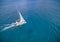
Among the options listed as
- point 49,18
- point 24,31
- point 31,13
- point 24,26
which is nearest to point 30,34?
point 24,31

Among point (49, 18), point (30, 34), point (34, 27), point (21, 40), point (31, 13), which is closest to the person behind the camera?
point (21, 40)

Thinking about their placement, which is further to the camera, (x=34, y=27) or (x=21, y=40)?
(x=34, y=27)

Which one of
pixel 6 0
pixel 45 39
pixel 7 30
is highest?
pixel 6 0

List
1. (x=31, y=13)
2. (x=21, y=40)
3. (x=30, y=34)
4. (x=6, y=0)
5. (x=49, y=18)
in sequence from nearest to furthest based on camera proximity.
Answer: (x=21, y=40), (x=30, y=34), (x=49, y=18), (x=31, y=13), (x=6, y=0)

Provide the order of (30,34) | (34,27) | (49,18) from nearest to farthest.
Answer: (30,34), (34,27), (49,18)

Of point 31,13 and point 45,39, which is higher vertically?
point 31,13

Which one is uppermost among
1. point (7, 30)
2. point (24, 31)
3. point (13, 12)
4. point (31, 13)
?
point (13, 12)

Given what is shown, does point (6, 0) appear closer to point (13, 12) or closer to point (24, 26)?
point (13, 12)

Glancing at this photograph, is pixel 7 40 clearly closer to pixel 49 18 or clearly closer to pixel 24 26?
pixel 24 26

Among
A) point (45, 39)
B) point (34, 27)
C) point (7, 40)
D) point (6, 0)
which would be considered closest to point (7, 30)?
point (7, 40)
